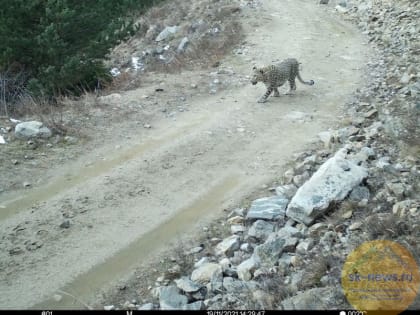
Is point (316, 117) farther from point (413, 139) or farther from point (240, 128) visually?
point (413, 139)

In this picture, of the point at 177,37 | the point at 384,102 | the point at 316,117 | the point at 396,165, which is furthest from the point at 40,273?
the point at 177,37

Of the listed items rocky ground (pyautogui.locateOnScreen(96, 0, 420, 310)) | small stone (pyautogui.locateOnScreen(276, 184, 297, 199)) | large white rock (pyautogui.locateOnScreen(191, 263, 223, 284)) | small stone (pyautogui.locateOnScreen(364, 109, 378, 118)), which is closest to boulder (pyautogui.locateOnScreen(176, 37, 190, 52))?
small stone (pyautogui.locateOnScreen(364, 109, 378, 118))

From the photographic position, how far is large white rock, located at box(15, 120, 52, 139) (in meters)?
9.36

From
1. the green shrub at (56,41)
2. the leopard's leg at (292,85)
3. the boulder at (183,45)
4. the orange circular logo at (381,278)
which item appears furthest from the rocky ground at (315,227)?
the boulder at (183,45)

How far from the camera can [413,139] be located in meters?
7.30

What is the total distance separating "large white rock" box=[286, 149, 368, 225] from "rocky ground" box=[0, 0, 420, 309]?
14 mm

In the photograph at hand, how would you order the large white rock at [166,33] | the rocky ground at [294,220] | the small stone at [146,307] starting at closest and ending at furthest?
the rocky ground at [294,220] → the small stone at [146,307] → the large white rock at [166,33]

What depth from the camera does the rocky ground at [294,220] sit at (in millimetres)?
5008

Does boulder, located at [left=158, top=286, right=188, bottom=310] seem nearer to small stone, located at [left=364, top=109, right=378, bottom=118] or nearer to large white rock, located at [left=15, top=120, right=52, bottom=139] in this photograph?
large white rock, located at [left=15, top=120, right=52, bottom=139]

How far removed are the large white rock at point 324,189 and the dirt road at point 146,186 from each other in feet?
4.44

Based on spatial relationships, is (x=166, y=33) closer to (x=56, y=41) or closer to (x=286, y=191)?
(x=56, y=41)

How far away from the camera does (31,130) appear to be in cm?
939

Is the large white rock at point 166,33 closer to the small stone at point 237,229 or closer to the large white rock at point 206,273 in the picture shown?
the small stone at point 237,229

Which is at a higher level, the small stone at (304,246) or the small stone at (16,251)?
the small stone at (304,246)
